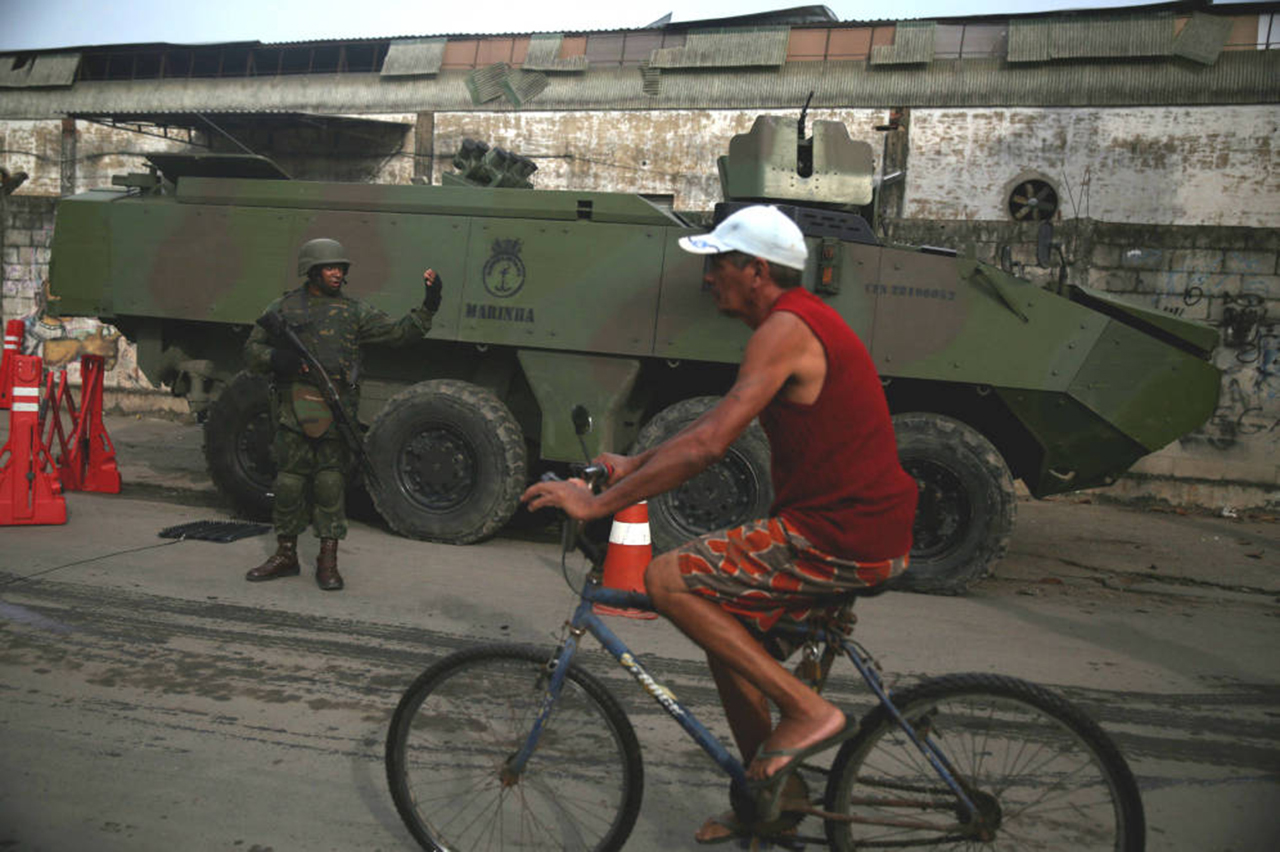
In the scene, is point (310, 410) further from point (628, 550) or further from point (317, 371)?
point (628, 550)

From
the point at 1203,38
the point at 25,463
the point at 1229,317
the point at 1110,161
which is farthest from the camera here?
the point at 1110,161

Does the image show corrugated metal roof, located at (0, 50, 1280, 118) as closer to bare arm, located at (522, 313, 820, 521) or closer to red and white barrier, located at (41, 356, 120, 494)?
red and white barrier, located at (41, 356, 120, 494)

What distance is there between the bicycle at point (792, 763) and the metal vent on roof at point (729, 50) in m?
21.3

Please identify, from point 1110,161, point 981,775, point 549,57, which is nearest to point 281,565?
point 981,775

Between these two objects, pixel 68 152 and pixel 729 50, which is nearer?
pixel 729 50

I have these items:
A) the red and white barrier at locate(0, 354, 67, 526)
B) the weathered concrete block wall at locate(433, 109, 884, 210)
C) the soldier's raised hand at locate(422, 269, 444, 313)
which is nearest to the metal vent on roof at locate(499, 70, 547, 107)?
the weathered concrete block wall at locate(433, 109, 884, 210)

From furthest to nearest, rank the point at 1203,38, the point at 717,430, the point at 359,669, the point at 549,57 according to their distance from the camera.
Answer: the point at 549,57 → the point at 1203,38 → the point at 359,669 → the point at 717,430

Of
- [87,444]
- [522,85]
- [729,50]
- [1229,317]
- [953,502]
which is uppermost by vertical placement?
[729,50]

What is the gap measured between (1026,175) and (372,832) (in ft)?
67.9

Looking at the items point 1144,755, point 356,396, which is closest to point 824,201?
point 356,396

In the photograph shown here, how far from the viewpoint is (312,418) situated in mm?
5379

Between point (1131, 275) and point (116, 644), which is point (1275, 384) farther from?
point (116, 644)

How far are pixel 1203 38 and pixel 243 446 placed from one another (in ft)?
65.9

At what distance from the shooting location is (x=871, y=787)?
7.89 feet
